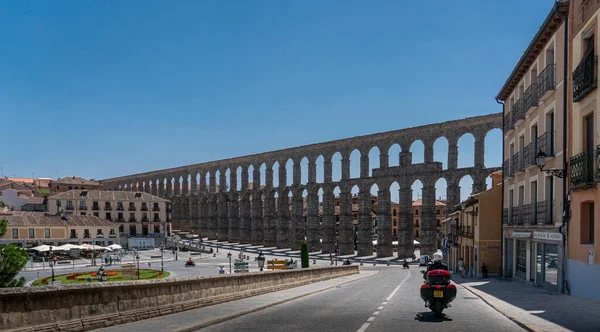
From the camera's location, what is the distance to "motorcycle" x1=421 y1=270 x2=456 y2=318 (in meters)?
13.5

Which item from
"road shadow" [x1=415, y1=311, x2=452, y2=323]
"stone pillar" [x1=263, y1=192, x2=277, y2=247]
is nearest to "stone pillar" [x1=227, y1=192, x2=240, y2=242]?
"stone pillar" [x1=263, y1=192, x2=277, y2=247]

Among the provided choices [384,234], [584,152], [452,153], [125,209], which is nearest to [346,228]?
[384,234]

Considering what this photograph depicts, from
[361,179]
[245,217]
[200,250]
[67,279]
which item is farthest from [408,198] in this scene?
[67,279]

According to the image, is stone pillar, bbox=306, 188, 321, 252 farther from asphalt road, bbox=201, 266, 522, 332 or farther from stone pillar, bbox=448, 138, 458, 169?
asphalt road, bbox=201, 266, 522, 332

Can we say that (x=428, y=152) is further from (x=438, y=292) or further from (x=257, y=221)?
(x=438, y=292)

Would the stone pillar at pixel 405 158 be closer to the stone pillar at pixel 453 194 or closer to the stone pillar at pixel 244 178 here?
the stone pillar at pixel 453 194

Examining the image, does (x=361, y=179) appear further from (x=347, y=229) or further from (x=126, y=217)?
(x=126, y=217)

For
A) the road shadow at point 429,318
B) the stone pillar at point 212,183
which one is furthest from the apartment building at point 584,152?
the stone pillar at point 212,183

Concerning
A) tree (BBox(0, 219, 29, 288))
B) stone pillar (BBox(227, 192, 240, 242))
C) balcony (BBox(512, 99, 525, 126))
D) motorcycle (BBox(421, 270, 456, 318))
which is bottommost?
stone pillar (BBox(227, 192, 240, 242))

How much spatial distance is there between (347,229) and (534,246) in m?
65.6

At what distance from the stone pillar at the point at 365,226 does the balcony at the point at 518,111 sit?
A: 56.7 meters

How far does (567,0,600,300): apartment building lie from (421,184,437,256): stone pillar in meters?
56.0

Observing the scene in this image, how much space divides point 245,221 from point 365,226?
35.2 metres

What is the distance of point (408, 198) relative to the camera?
81500mm
